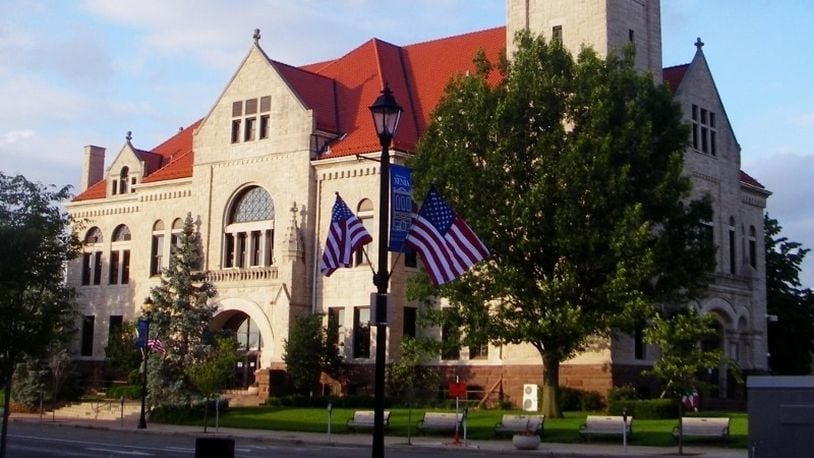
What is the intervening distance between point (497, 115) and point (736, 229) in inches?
794

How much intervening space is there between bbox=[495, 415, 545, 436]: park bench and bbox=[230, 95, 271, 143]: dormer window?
25.1m

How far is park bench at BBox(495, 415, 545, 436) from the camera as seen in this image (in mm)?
35156

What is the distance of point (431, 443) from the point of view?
34.4 meters

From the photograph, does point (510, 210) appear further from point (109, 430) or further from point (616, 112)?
point (109, 430)

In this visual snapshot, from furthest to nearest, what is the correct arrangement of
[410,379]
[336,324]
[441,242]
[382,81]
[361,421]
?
[382,81] → [336,324] → [410,379] → [361,421] → [441,242]

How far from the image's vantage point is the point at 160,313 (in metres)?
50.0

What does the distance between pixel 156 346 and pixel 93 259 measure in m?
21.4

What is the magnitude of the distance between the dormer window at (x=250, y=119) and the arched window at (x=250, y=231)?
2.78 metres

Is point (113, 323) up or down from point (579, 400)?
up

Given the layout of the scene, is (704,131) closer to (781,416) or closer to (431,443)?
(431,443)

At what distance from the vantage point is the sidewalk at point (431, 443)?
3014 cm

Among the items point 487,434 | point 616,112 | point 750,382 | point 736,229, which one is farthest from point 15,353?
point 736,229

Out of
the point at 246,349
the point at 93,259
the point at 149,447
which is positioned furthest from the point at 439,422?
the point at 93,259

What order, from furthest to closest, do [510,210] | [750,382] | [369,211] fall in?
[369,211] < [510,210] < [750,382]
